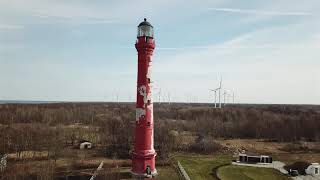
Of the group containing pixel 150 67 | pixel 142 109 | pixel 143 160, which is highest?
pixel 150 67

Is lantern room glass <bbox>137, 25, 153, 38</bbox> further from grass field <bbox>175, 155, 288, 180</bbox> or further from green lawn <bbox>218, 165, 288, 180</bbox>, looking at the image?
green lawn <bbox>218, 165, 288, 180</bbox>

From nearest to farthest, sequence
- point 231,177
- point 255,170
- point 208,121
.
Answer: point 231,177, point 255,170, point 208,121

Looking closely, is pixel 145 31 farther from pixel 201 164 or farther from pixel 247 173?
pixel 201 164

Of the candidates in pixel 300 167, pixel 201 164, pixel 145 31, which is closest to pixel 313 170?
pixel 300 167

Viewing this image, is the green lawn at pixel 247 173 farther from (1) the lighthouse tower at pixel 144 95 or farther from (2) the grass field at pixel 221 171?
(1) the lighthouse tower at pixel 144 95

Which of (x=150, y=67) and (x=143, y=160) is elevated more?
(x=150, y=67)

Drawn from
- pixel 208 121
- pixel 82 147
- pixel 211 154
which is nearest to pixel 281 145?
pixel 211 154

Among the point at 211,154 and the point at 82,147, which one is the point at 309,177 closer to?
the point at 211,154
